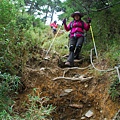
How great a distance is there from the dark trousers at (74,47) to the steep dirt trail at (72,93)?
78 cm

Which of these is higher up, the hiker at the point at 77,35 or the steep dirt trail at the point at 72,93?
the hiker at the point at 77,35

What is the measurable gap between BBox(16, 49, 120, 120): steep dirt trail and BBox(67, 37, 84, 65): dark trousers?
78 centimetres

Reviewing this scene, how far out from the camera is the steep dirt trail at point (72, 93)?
14.2ft

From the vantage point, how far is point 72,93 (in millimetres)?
4887

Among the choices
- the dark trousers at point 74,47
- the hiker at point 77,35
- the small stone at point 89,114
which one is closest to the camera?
the small stone at point 89,114

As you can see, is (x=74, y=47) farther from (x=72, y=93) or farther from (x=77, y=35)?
(x=72, y=93)

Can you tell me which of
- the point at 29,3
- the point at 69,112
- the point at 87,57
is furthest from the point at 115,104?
the point at 29,3

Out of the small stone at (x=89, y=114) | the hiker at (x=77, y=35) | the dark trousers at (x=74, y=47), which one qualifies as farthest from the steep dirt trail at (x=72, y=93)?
the hiker at (x=77, y=35)

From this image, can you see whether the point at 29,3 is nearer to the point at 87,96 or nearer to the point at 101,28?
the point at 101,28

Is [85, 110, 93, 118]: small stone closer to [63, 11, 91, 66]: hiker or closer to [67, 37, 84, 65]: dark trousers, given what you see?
[67, 37, 84, 65]: dark trousers

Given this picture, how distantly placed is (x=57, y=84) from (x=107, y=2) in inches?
112

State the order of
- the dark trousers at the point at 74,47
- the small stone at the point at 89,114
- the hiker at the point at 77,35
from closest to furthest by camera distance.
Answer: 1. the small stone at the point at 89,114
2. the dark trousers at the point at 74,47
3. the hiker at the point at 77,35

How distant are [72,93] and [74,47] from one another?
79.5 inches

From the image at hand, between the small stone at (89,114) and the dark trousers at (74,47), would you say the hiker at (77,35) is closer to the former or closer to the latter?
the dark trousers at (74,47)
